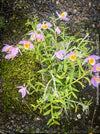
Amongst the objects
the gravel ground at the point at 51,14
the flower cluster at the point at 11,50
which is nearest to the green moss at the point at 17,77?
the gravel ground at the point at 51,14

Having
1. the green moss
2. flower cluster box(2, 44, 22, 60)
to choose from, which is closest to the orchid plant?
flower cluster box(2, 44, 22, 60)

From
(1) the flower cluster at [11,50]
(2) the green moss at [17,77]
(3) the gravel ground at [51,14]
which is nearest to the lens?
(1) the flower cluster at [11,50]

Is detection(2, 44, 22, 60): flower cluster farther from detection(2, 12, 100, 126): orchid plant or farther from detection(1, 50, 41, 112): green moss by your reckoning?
detection(1, 50, 41, 112): green moss

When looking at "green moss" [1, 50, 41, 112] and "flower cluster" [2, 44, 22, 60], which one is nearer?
"flower cluster" [2, 44, 22, 60]

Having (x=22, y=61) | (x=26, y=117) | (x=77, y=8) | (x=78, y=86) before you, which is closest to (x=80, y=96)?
(x=78, y=86)

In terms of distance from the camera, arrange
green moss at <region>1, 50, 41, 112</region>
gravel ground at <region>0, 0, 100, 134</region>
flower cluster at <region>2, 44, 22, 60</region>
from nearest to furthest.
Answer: flower cluster at <region>2, 44, 22, 60</region>
green moss at <region>1, 50, 41, 112</region>
gravel ground at <region>0, 0, 100, 134</region>

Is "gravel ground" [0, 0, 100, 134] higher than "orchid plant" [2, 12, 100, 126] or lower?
higher

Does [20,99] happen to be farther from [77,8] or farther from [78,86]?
[77,8]

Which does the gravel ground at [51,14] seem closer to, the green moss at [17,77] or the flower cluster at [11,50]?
the green moss at [17,77]

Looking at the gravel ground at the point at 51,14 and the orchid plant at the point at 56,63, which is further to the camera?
the gravel ground at the point at 51,14
